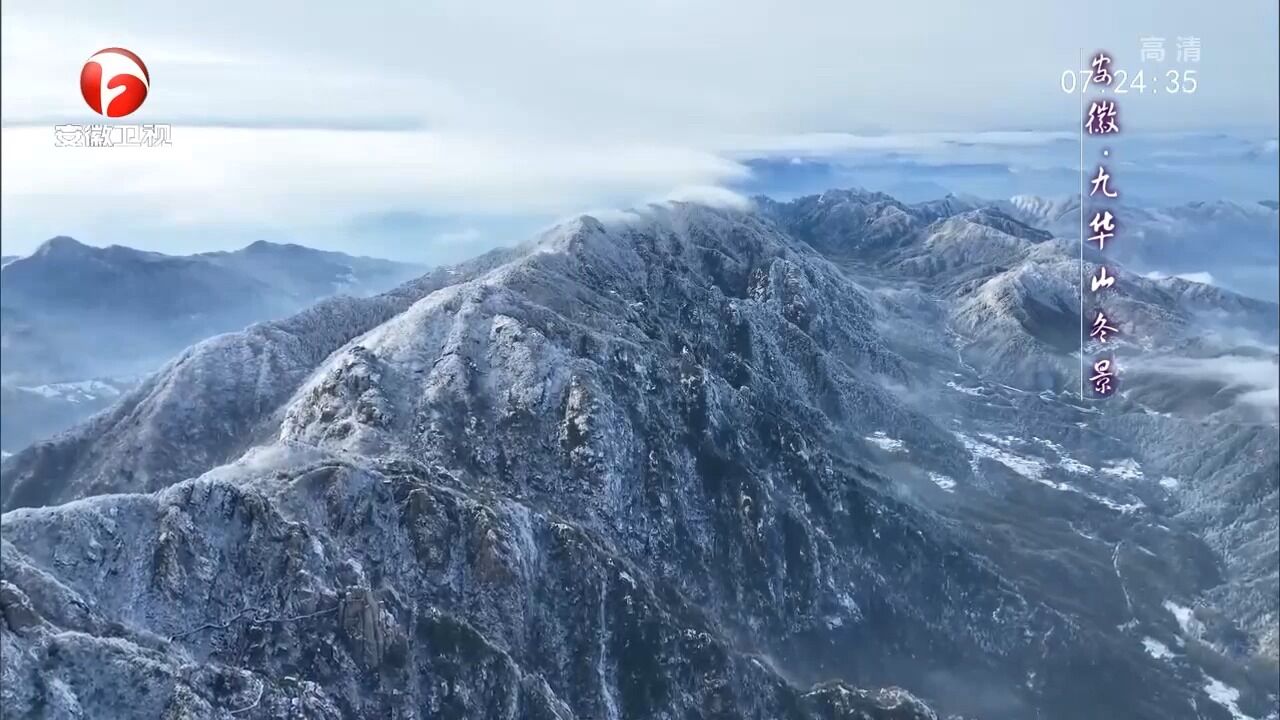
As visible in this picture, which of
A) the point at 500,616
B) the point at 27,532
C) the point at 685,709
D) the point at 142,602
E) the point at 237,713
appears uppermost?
the point at 27,532

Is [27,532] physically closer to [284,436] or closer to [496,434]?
[284,436]

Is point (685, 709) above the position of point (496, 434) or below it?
below

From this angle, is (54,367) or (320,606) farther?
(54,367)

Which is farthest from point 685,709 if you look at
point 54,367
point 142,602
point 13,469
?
point 13,469

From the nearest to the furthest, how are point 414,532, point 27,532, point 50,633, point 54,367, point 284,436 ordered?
point 50,633
point 27,532
point 414,532
point 54,367
point 284,436

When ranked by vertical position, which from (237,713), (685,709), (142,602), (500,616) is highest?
(142,602)

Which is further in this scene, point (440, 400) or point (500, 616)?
point (440, 400)

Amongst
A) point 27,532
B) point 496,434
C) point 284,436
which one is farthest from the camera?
point 496,434

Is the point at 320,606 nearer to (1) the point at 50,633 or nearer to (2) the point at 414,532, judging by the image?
(2) the point at 414,532

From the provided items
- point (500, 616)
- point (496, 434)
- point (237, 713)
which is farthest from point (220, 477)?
point (496, 434)
